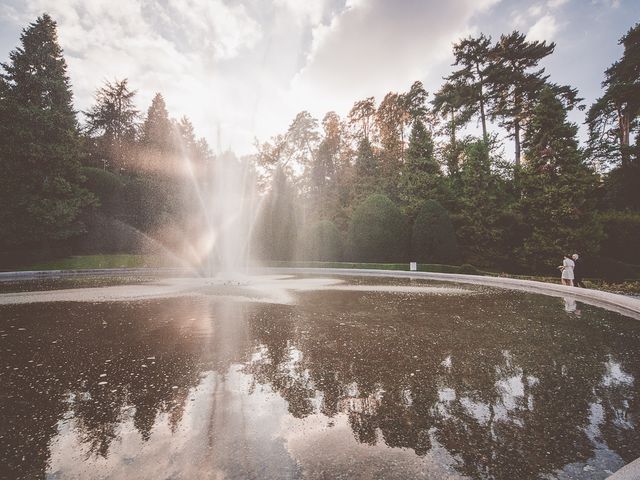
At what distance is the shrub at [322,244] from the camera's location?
28766 mm

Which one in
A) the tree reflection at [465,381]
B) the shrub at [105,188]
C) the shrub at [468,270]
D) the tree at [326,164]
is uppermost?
the tree at [326,164]

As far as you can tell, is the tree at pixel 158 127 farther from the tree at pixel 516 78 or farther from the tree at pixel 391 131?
the tree at pixel 516 78

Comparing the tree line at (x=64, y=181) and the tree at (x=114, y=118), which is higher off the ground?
the tree at (x=114, y=118)

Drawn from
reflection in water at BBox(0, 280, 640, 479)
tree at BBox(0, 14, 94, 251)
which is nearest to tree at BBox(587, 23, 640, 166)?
reflection in water at BBox(0, 280, 640, 479)

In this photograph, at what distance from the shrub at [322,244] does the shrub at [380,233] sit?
6.78ft

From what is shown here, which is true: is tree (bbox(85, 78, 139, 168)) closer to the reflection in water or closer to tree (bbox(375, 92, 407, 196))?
tree (bbox(375, 92, 407, 196))

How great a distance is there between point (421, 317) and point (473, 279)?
38.4 ft

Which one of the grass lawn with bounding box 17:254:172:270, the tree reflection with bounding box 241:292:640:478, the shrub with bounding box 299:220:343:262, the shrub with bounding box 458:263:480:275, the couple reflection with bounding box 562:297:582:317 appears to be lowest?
the couple reflection with bounding box 562:297:582:317

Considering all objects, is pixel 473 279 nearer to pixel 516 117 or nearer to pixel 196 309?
pixel 196 309

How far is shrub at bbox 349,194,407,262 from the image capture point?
87.9 ft

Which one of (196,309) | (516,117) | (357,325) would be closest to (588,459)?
(357,325)

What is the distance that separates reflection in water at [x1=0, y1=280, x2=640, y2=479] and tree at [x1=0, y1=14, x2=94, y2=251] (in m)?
23.4

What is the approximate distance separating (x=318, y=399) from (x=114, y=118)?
58.3m

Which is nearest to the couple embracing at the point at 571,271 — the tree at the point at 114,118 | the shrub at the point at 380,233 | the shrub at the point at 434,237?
the shrub at the point at 434,237
